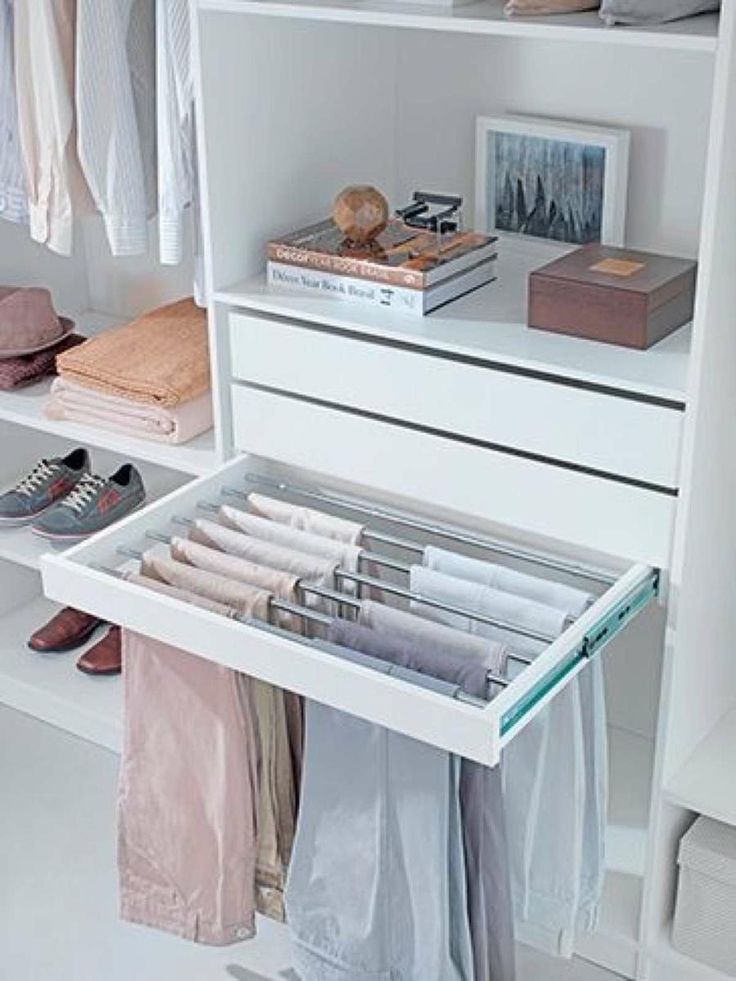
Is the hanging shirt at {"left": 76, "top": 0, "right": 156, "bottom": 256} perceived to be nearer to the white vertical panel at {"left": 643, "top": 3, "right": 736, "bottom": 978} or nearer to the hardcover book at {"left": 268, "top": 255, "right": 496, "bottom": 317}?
the hardcover book at {"left": 268, "top": 255, "right": 496, "bottom": 317}

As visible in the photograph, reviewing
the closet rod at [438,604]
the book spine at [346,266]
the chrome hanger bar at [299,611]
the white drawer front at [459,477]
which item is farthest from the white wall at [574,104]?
the chrome hanger bar at [299,611]

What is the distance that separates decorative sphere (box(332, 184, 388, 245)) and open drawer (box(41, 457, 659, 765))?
0.50 metres

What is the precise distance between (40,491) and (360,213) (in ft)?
3.14

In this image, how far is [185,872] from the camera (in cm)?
205

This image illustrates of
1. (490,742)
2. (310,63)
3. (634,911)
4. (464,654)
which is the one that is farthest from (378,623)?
(310,63)

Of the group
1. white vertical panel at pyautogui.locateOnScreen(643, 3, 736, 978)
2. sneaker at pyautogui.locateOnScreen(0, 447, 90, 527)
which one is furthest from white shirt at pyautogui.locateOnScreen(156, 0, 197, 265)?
white vertical panel at pyautogui.locateOnScreen(643, 3, 736, 978)

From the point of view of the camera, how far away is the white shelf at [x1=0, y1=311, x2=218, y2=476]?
7.86ft

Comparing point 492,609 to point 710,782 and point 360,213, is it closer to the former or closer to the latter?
point 710,782

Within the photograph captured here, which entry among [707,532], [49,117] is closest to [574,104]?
[707,532]

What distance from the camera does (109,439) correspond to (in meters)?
2.48

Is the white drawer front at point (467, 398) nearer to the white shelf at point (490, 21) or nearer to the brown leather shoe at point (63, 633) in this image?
the white shelf at point (490, 21)

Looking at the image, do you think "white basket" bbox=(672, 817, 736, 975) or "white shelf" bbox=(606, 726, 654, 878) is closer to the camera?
"white basket" bbox=(672, 817, 736, 975)

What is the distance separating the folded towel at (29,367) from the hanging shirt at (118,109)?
39 cm

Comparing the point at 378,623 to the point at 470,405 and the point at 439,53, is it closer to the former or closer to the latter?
the point at 470,405
